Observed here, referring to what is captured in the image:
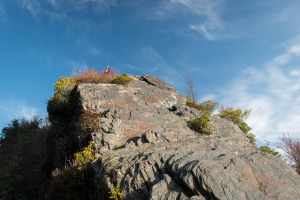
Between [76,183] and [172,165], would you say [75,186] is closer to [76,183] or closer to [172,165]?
[76,183]

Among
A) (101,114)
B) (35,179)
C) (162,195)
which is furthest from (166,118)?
(35,179)

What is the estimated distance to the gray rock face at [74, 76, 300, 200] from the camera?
11.3ft

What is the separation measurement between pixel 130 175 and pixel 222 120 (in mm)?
7347

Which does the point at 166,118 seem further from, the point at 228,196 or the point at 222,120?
the point at 228,196

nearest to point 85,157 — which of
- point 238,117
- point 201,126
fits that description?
point 201,126

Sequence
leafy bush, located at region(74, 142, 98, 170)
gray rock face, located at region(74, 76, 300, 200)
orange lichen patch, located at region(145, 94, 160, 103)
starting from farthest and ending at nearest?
orange lichen patch, located at region(145, 94, 160, 103)
leafy bush, located at region(74, 142, 98, 170)
gray rock face, located at region(74, 76, 300, 200)

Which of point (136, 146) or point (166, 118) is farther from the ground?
point (166, 118)

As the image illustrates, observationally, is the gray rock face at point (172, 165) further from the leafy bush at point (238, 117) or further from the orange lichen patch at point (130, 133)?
the leafy bush at point (238, 117)

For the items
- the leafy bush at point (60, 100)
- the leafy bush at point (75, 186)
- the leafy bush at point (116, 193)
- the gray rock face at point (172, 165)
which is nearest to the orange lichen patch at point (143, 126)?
the gray rock face at point (172, 165)

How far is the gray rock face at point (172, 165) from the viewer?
11.3 ft

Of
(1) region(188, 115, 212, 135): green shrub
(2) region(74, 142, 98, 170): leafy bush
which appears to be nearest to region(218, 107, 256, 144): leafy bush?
(1) region(188, 115, 212, 135): green shrub

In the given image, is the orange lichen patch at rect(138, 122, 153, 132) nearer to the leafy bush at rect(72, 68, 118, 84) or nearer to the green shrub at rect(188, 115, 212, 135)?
the green shrub at rect(188, 115, 212, 135)

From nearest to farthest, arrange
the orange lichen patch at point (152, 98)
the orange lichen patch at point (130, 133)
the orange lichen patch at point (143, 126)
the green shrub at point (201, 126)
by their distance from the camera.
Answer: the orange lichen patch at point (130, 133), the orange lichen patch at point (143, 126), the green shrub at point (201, 126), the orange lichen patch at point (152, 98)

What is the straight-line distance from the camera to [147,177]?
4.25 meters
